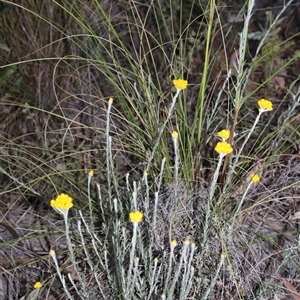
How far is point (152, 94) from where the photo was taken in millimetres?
1892

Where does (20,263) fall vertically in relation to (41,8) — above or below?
below

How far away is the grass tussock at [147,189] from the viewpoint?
150 centimetres

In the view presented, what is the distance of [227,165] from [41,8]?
3.00 feet

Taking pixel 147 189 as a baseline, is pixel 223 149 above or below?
above

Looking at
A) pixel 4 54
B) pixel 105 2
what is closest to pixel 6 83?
pixel 4 54

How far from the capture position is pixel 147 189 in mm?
1505

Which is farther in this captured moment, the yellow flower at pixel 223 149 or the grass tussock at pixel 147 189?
the grass tussock at pixel 147 189

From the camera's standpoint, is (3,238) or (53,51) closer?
(3,238)

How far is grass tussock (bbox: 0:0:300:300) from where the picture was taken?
1.50 metres

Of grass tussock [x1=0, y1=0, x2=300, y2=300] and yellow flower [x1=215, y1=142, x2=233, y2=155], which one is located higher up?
yellow flower [x1=215, y1=142, x2=233, y2=155]

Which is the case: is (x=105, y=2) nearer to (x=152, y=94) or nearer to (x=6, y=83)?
(x=6, y=83)

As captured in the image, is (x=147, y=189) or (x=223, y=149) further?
(x=147, y=189)

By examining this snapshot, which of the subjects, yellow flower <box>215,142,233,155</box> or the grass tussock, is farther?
the grass tussock

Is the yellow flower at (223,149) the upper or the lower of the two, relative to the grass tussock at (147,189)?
upper
